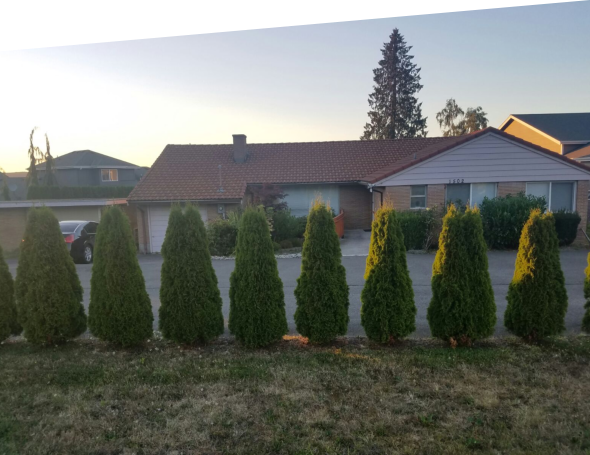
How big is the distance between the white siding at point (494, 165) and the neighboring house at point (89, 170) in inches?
1208

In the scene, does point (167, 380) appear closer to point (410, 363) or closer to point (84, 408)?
point (84, 408)

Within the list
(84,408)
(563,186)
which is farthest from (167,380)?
(563,186)

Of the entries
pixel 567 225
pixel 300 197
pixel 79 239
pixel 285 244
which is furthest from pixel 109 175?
pixel 567 225

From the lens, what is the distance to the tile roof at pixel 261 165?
17923mm

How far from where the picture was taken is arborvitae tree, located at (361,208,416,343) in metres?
5.12

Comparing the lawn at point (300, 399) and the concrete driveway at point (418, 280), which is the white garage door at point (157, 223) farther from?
the lawn at point (300, 399)

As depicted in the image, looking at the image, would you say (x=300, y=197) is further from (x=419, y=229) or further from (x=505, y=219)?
(x=505, y=219)

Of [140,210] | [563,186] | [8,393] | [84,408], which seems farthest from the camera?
[140,210]

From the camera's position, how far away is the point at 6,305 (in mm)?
5508

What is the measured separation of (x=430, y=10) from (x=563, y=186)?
54.8 feet

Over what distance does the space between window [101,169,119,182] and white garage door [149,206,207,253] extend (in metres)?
22.9

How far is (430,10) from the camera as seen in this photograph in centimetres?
190

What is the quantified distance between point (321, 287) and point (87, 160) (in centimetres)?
3795

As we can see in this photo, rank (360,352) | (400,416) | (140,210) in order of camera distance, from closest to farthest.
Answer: (400,416), (360,352), (140,210)
